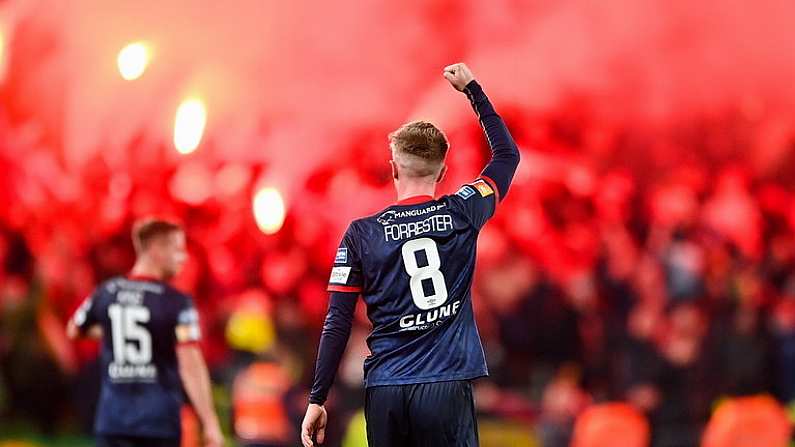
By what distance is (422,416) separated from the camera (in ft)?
9.96

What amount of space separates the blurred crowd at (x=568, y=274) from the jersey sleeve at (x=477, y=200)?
4832 millimetres

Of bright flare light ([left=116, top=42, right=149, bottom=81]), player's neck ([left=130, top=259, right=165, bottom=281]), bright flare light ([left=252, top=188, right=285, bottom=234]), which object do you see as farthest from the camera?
bright flare light ([left=116, top=42, right=149, bottom=81])

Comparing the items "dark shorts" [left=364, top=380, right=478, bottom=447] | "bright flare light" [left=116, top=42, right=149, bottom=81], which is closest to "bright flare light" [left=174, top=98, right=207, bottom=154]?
"bright flare light" [left=116, top=42, right=149, bottom=81]

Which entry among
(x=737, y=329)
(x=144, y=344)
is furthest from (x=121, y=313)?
(x=737, y=329)

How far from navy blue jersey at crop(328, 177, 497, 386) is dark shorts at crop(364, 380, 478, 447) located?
0.10 ft

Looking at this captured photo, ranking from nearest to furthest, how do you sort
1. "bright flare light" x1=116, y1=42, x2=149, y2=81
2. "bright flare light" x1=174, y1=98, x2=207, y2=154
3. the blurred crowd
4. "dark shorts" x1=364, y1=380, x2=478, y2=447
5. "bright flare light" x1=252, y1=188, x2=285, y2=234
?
"dark shorts" x1=364, y1=380, x2=478, y2=447 < the blurred crowd < "bright flare light" x1=252, y1=188, x2=285, y2=234 < "bright flare light" x1=174, y1=98, x2=207, y2=154 < "bright flare light" x1=116, y1=42, x2=149, y2=81

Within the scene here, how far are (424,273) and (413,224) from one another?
0.49 ft

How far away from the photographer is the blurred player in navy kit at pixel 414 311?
305cm

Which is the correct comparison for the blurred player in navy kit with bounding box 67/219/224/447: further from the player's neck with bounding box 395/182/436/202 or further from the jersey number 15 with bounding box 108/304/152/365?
the player's neck with bounding box 395/182/436/202

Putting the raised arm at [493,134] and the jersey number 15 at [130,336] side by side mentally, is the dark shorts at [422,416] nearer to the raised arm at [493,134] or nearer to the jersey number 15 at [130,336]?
the raised arm at [493,134]

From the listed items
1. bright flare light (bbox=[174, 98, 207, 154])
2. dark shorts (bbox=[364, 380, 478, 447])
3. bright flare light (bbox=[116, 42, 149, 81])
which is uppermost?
bright flare light (bbox=[116, 42, 149, 81])

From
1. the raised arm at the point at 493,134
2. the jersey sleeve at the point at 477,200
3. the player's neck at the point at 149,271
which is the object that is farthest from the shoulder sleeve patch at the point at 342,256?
the player's neck at the point at 149,271

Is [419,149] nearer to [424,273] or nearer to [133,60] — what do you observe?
[424,273]

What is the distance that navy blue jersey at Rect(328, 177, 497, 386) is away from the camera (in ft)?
10.1
